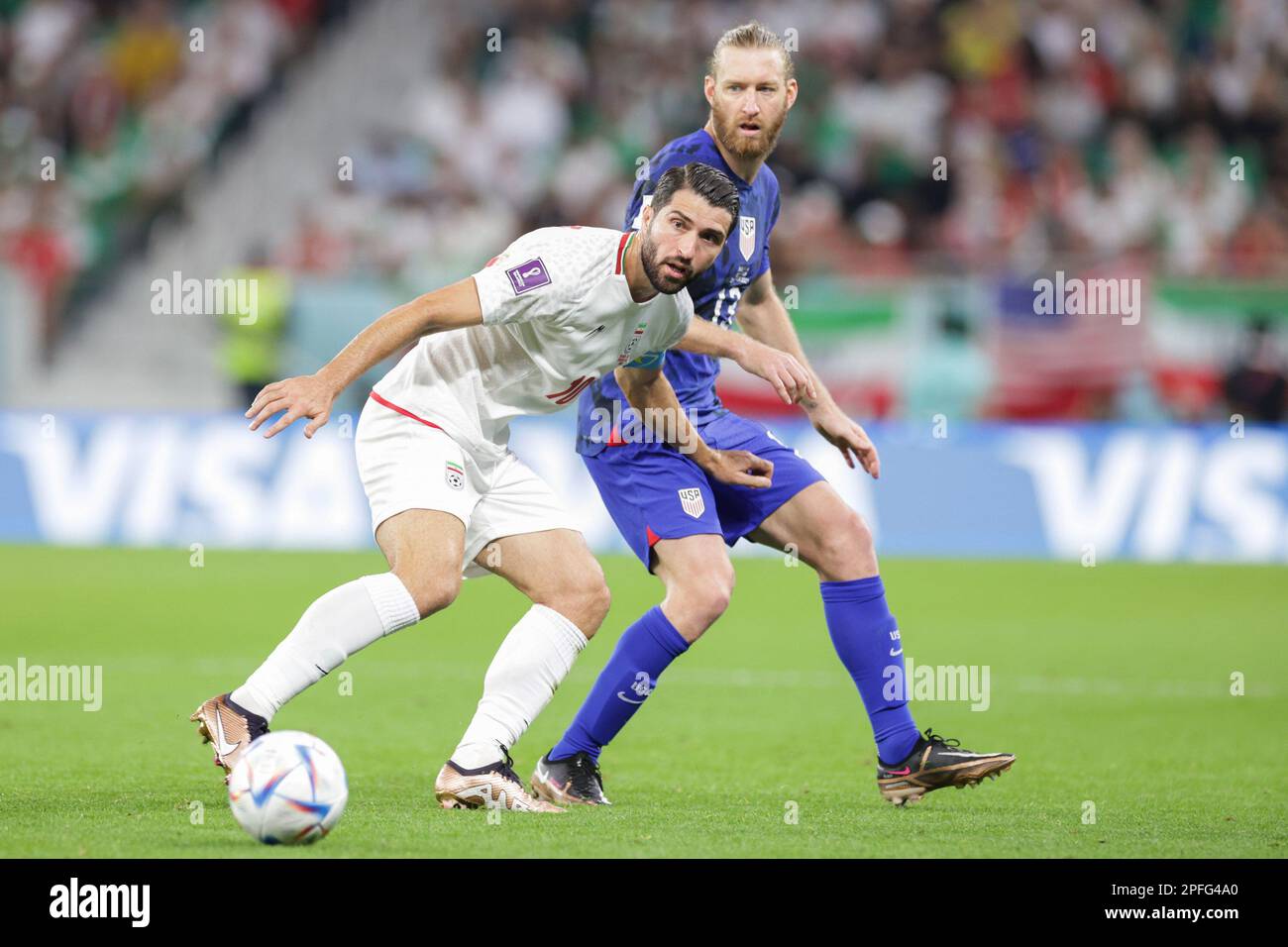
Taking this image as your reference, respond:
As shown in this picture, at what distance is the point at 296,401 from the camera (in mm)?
5191

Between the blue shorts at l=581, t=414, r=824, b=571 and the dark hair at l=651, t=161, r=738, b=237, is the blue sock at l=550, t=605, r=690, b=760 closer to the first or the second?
the blue shorts at l=581, t=414, r=824, b=571

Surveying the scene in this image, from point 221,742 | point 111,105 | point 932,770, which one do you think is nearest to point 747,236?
point 932,770

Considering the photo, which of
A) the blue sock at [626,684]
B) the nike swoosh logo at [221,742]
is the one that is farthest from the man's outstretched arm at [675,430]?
the nike swoosh logo at [221,742]

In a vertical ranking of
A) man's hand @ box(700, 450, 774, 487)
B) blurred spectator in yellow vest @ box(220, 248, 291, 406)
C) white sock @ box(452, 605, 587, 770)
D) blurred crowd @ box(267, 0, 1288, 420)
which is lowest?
white sock @ box(452, 605, 587, 770)

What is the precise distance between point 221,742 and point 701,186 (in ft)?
7.52

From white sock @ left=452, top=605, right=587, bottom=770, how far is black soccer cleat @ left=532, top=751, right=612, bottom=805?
0.72 ft

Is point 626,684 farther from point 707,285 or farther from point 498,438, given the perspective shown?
point 707,285

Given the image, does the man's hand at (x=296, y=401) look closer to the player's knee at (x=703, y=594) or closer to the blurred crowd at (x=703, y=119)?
the player's knee at (x=703, y=594)

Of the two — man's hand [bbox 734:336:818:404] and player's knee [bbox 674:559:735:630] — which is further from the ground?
man's hand [bbox 734:336:818:404]

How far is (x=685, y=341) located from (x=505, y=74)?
14.4 m

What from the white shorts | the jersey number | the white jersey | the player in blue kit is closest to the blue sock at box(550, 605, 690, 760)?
Result: the player in blue kit

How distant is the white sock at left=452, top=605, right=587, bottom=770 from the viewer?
19.7 ft

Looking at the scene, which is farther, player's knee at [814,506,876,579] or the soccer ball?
player's knee at [814,506,876,579]
